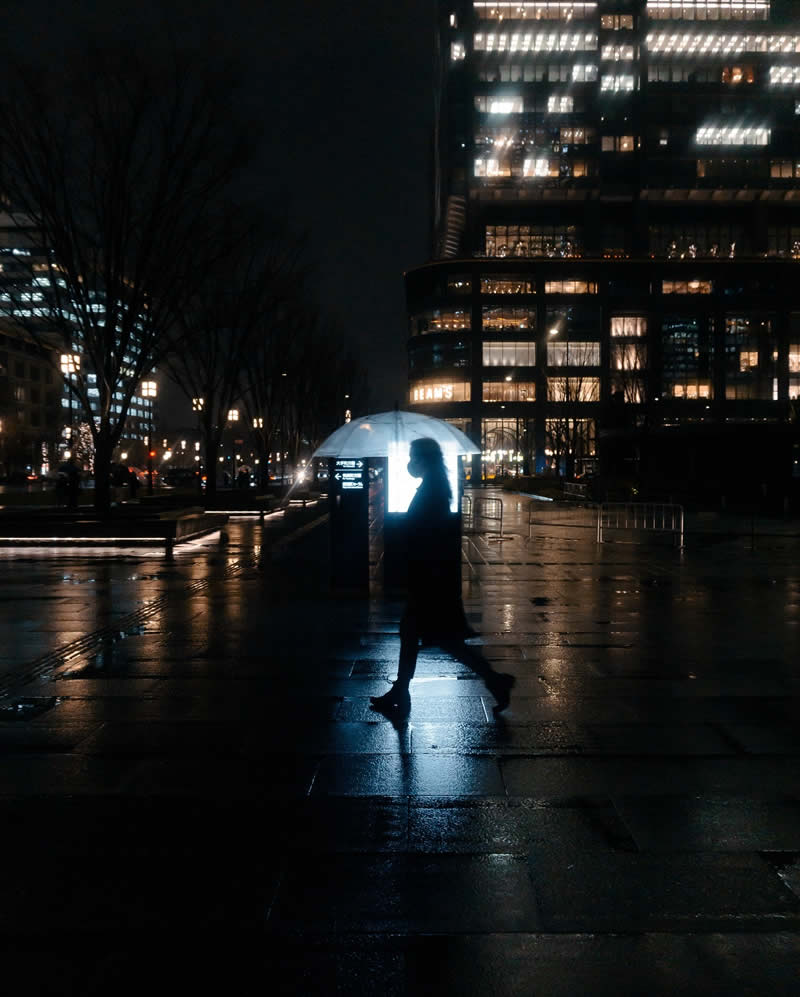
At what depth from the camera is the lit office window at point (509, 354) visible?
4077 inches

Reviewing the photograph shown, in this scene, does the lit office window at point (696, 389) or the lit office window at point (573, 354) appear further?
the lit office window at point (573, 354)

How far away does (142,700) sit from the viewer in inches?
329

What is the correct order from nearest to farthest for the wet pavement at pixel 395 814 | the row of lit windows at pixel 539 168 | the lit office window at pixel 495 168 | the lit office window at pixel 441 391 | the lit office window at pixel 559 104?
the wet pavement at pixel 395 814
the lit office window at pixel 559 104
the row of lit windows at pixel 539 168
the lit office window at pixel 495 168
the lit office window at pixel 441 391

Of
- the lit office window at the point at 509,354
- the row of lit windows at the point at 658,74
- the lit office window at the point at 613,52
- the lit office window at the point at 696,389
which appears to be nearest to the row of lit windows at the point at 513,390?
the lit office window at the point at 509,354

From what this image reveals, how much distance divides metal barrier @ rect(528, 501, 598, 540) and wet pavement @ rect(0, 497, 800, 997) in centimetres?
1857

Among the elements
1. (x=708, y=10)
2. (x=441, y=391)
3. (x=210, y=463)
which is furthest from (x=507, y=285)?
(x=210, y=463)

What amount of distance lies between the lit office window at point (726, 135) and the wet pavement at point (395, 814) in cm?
10221

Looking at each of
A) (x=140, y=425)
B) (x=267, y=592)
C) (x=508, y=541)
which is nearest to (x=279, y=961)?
(x=267, y=592)

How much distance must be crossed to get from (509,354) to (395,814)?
3955 inches

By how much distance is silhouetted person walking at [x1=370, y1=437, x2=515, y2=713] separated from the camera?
308 inches

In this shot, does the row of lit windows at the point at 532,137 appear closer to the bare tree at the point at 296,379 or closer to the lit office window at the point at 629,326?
the lit office window at the point at 629,326

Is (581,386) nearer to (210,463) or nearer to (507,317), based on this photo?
(507,317)

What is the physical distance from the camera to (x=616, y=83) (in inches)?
3986

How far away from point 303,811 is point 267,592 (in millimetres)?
10223
